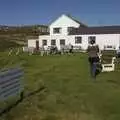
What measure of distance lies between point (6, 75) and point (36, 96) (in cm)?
286

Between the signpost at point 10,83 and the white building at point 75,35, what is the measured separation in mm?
40634

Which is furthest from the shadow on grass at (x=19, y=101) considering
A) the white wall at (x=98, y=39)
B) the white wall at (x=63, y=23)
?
the white wall at (x=63, y=23)

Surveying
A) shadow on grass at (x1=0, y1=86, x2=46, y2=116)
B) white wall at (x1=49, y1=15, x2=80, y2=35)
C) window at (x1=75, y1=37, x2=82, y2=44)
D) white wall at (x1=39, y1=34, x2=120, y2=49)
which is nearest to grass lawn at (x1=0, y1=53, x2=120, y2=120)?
shadow on grass at (x1=0, y1=86, x2=46, y2=116)

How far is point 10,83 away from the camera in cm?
1190

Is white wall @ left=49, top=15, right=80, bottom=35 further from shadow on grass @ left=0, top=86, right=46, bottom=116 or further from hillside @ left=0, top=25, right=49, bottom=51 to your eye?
shadow on grass @ left=0, top=86, right=46, bottom=116

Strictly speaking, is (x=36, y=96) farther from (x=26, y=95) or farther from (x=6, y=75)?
(x=6, y=75)

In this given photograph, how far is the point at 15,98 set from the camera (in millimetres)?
12953

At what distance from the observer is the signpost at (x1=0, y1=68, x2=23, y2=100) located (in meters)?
11.2

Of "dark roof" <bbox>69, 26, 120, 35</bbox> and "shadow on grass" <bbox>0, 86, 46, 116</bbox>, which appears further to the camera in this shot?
"dark roof" <bbox>69, 26, 120, 35</bbox>

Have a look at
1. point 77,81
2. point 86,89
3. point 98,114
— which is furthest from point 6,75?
point 77,81

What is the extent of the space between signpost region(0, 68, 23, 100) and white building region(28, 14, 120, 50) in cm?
4063

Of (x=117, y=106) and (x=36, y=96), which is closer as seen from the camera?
(x=117, y=106)

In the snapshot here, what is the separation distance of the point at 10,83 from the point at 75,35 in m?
47.8

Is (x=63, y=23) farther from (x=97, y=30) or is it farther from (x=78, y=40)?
(x=97, y=30)
